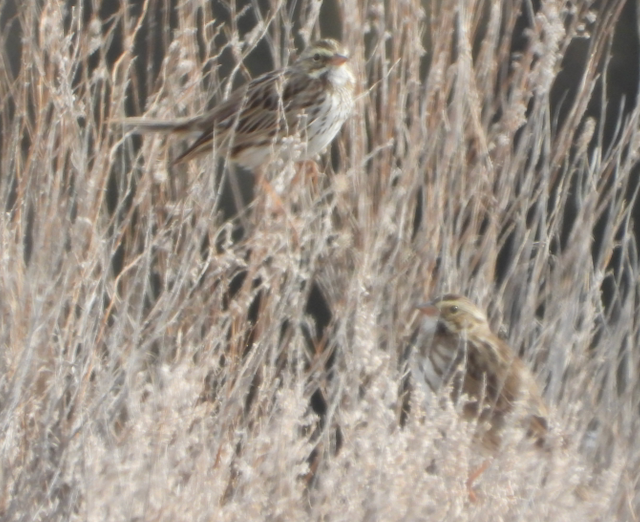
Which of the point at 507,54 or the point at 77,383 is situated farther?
the point at 507,54

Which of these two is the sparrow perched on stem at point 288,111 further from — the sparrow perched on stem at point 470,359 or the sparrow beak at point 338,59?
the sparrow perched on stem at point 470,359

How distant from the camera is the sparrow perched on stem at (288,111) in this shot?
11.6ft

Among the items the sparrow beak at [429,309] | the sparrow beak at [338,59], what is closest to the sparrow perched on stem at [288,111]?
the sparrow beak at [338,59]

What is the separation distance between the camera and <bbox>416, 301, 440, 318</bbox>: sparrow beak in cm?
326

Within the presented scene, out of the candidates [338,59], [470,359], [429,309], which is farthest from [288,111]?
[470,359]

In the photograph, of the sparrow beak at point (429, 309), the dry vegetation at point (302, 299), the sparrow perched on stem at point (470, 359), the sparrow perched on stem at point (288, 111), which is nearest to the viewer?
the dry vegetation at point (302, 299)

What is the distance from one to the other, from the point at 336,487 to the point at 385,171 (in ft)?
3.92

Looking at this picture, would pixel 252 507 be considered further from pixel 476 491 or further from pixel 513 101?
pixel 513 101

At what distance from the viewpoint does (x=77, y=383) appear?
2467mm

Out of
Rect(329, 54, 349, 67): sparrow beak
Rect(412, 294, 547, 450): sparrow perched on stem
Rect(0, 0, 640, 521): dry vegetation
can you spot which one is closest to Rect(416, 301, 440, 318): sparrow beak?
Rect(412, 294, 547, 450): sparrow perched on stem

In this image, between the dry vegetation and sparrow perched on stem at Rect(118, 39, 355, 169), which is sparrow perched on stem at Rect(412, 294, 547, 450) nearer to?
the dry vegetation

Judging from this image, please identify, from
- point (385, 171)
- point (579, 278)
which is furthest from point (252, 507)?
point (385, 171)

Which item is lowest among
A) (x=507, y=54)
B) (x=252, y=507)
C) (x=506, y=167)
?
(x=252, y=507)

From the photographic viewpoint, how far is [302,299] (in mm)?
2941
